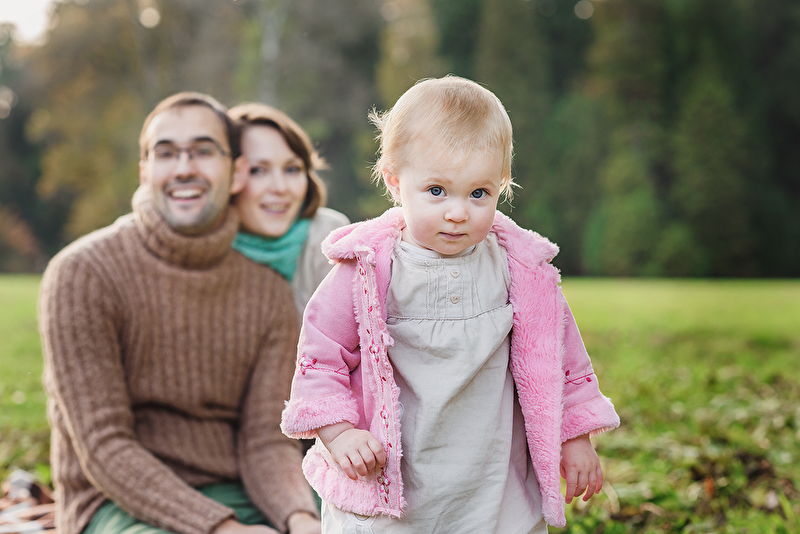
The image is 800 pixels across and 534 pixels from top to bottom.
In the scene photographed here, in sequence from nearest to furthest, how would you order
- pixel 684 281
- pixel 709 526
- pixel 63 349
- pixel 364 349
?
1. pixel 364 349
2. pixel 63 349
3. pixel 709 526
4. pixel 684 281

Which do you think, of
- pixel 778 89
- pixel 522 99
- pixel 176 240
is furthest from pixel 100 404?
pixel 778 89

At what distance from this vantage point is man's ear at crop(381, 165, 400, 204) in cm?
157

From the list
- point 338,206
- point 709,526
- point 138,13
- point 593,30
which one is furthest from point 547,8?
point 709,526

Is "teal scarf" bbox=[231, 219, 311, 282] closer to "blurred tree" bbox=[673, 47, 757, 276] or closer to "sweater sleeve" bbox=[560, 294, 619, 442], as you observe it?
"sweater sleeve" bbox=[560, 294, 619, 442]

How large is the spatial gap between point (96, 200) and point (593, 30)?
35.6 feet

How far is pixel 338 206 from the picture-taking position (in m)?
14.0

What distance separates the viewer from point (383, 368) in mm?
1531

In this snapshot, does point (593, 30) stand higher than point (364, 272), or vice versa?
point (593, 30)

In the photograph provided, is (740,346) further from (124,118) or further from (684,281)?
(124,118)

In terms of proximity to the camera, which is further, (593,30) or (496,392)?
(593,30)

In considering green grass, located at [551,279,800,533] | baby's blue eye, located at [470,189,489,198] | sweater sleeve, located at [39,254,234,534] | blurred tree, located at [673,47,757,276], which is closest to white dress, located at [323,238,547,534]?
baby's blue eye, located at [470,189,489,198]

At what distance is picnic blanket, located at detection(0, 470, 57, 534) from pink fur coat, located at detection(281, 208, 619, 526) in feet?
4.99

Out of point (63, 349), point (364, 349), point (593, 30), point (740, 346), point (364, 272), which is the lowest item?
point (740, 346)

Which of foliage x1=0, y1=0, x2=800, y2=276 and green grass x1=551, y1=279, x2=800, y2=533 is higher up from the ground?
foliage x1=0, y1=0, x2=800, y2=276
